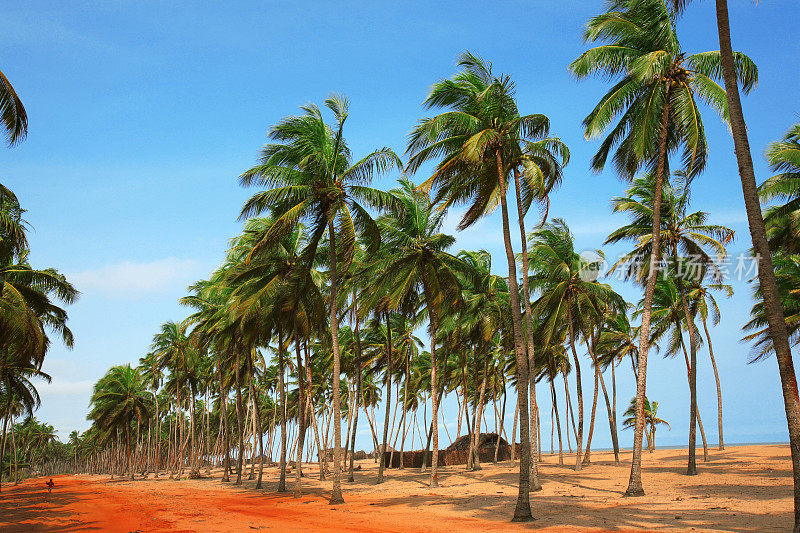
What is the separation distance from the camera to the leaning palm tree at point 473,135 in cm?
1614

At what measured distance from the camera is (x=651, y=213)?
20969 millimetres

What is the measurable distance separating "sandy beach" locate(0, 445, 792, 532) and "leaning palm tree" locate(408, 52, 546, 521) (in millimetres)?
4232

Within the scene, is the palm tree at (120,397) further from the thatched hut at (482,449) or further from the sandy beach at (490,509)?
the sandy beach at (490,509)

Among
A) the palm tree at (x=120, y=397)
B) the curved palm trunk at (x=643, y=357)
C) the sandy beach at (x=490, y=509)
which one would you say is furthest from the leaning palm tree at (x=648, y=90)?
the palm tree at (x=120, y=397)

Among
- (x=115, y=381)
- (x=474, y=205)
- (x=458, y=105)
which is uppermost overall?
(x=458, y=105)

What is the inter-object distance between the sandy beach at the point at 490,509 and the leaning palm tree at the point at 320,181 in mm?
3520

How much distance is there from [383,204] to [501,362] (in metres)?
23.0

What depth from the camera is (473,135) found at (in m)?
15.6

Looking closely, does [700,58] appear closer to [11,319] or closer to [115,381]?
[11,319]

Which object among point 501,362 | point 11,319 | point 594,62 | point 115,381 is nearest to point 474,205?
point 594,62

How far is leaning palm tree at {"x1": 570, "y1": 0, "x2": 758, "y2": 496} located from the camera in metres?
15.5

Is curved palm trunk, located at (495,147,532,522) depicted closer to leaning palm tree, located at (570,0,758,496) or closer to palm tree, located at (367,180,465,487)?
leaning palm tree, located at (570,0,758,496)

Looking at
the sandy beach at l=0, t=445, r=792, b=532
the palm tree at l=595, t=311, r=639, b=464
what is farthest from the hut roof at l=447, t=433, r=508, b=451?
the sandy beach at l=0, t=445, r=792, b=532

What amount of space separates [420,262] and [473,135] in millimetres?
8221
